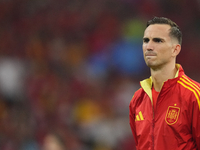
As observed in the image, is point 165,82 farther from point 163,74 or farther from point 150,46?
point 150,46

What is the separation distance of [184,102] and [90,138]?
11.2 ft

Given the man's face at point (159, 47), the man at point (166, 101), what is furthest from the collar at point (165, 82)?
the man's face at point (159, 47)

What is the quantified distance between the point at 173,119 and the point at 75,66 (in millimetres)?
4397

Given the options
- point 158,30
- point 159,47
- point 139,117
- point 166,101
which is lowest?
point 139,117

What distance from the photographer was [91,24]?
289 inches

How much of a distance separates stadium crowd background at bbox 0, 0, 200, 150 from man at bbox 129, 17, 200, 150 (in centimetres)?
285

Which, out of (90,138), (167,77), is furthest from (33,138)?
(167,77)

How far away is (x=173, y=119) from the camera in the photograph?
8.61 feet

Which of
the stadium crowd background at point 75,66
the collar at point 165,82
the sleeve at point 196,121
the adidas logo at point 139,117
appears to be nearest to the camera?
the sleeve at point 196,121

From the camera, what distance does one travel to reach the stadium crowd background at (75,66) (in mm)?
5883

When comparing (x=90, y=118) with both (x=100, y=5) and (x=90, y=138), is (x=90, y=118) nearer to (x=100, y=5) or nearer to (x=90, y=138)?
(x=90, y=138)

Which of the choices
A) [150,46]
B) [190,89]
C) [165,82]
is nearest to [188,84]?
[190,89]

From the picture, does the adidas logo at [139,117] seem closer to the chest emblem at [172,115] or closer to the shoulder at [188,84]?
the chest emblem at [172,115]

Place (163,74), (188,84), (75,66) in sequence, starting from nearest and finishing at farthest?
(188,84) < (163,74) < (75,66)
